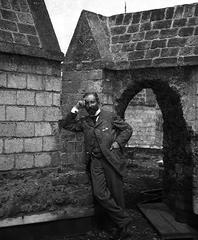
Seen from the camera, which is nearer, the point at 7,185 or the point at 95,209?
the point at 7,185

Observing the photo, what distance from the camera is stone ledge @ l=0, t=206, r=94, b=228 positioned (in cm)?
500

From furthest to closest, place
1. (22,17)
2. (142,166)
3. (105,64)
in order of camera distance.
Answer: (142,166), (105,64), (22,17)

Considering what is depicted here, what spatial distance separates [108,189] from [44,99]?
1.71m

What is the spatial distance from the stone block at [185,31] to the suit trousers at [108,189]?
2.92 metres

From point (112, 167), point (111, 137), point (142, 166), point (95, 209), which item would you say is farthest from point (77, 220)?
point (142, 166)

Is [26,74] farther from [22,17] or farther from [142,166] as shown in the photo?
[142,166]

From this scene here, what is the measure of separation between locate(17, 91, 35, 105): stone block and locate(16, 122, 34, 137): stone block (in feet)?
1.01

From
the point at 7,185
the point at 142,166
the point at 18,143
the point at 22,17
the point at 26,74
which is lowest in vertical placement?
the point at 142,166

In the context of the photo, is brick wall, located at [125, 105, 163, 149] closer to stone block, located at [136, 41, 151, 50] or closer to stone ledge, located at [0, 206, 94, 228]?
stone block, located at [136, 41, 151, 50]

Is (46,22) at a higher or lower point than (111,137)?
higher

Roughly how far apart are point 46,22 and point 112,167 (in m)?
2.53

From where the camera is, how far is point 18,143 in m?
5.11

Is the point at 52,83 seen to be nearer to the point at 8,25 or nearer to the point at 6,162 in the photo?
the point at 8,25

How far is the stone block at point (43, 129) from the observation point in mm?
5320
